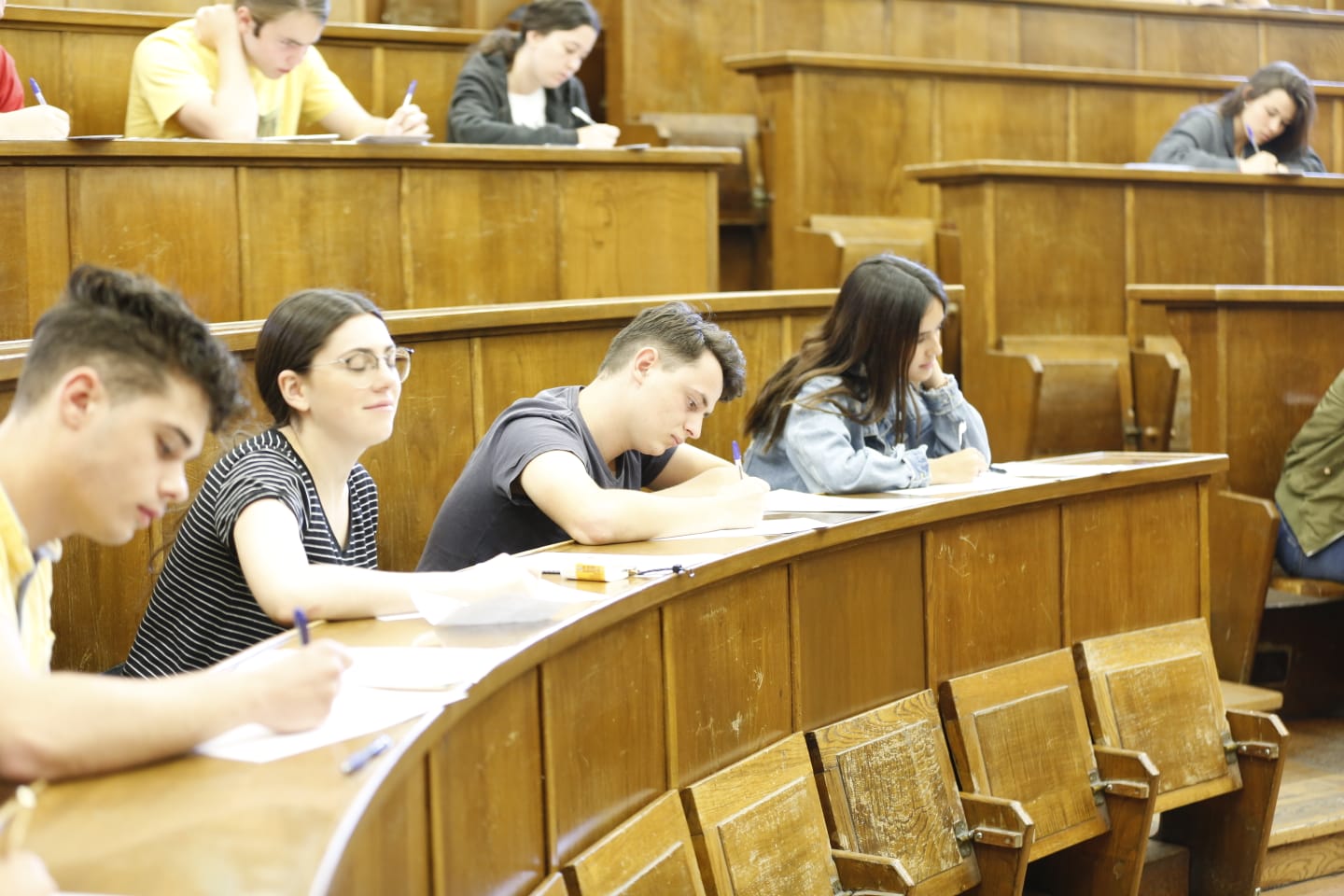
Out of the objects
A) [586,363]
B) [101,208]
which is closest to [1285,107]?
[586,363]

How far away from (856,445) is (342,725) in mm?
1056

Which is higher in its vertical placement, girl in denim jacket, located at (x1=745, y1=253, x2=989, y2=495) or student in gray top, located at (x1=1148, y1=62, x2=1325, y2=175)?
student in gray top, located at (x1=1148, y1=62, x2=1325, y2=175)

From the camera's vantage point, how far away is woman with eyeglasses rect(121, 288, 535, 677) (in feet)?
3.51

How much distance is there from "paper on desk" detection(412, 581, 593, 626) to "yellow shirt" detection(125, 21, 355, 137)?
1311 mm

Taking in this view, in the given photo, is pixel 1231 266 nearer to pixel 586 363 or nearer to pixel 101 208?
pixel 586 363

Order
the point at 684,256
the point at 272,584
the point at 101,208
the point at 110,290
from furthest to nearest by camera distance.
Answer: the point at 684,256 → the point at 101,208 → the point at 272,584 → the point at 110,290

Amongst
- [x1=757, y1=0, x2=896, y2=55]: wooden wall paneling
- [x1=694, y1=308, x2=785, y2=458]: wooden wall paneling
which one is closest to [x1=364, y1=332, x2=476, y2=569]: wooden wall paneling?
[x1=694, y1=308, x2=785, y2=458]: wooden wall paneling

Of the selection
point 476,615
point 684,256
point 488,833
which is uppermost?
point 684,256

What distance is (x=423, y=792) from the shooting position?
2.81 ft

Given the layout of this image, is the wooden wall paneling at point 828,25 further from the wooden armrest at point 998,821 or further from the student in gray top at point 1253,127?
the wooden armrest at point 998,821

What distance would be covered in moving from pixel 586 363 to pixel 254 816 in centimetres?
128

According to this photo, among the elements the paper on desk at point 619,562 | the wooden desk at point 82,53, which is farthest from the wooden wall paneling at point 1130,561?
the wooden desk at point 82,53

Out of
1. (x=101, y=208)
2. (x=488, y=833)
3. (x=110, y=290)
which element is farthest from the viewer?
(x=101, y=208)

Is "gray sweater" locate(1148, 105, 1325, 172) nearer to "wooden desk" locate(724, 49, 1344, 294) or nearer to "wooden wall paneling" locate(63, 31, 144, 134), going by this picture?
"wooden desk" locate(724, 49, 1344, 294)
